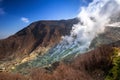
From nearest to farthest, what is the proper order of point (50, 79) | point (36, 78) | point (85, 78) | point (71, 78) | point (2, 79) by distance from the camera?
point (85, 78) → point (71, 78) → point (50, 79) → point (36, 78) → point (2, 79)

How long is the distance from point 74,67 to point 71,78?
38.2 meters

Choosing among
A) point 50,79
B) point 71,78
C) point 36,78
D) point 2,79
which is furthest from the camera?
point 2,79

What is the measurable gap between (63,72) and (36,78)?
20.9 metres

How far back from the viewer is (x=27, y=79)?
5581 inches

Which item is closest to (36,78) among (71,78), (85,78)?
(71,78)

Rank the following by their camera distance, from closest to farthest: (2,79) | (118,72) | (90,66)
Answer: (118,72), (90,66), (2,79)

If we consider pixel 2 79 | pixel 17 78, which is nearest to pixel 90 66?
pixel 17 78

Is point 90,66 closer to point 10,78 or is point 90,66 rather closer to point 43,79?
point 43,79

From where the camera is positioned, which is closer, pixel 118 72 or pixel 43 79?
pixel 118 72

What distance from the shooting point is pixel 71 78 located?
120m

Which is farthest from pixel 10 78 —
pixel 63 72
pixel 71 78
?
pixel 71 78

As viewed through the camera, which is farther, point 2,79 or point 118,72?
point 2,79

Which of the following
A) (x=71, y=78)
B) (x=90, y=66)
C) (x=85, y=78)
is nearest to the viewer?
(x=85, y=78)

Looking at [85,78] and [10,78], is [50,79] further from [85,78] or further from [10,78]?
[10,78]
